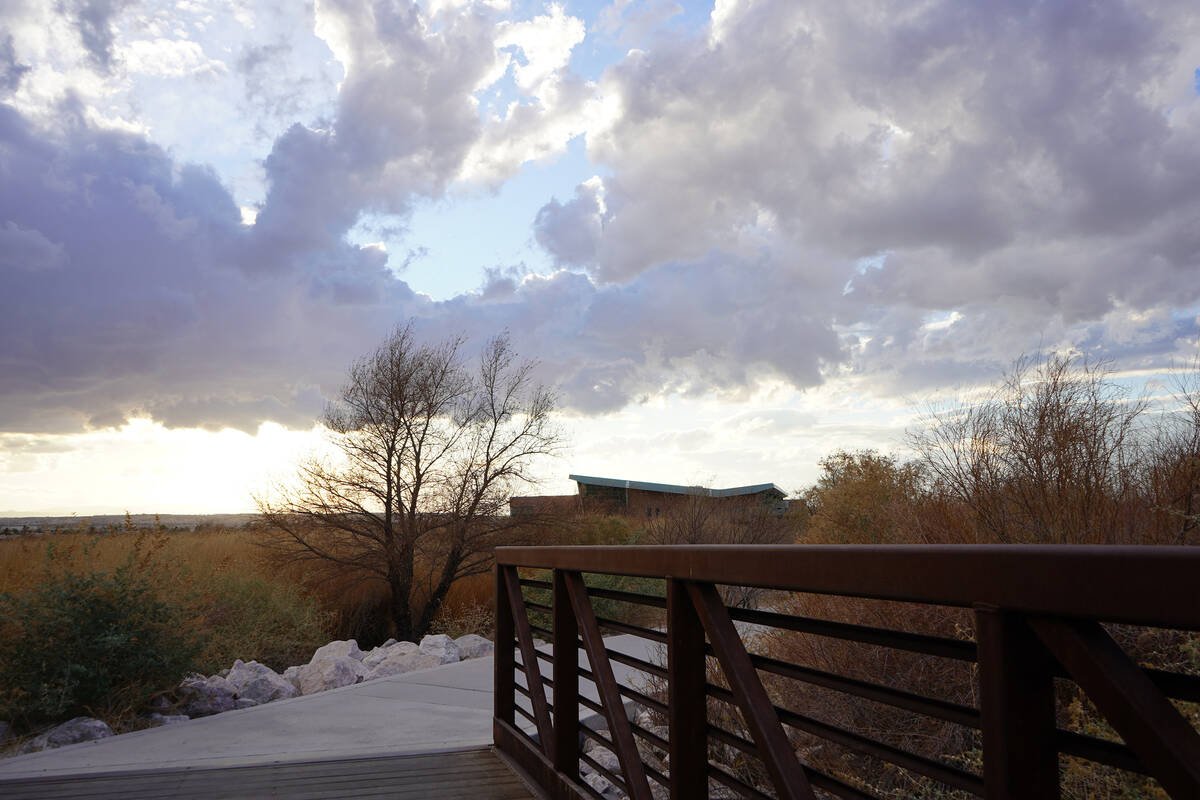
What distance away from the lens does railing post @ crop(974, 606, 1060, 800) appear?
1.19 m

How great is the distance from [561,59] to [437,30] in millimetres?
1766

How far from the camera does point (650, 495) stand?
81.5 feet

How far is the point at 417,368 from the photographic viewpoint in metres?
16.3

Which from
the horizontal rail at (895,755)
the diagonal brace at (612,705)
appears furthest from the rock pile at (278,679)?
the horizontal rail at (895,755)

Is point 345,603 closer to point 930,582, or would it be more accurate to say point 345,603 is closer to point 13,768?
point 13,768

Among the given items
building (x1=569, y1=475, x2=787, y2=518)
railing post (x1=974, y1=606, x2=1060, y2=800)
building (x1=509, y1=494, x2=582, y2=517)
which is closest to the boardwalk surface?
railing post (x1=974, y1=606, x2=1060, y2=800)

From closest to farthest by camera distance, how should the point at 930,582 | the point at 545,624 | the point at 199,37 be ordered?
the point at 930,582 < the point at 199,37 < the point at 545,624

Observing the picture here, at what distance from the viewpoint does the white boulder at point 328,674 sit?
7410 millimetres

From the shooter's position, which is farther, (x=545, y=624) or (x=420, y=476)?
(x=420, y=476)

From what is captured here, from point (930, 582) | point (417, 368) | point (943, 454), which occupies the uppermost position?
point (417, 368)

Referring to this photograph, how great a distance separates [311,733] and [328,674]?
2.63m

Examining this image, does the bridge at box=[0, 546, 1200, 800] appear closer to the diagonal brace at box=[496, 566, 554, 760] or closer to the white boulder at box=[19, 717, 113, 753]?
the diagonal brace at box=[496, 566, 554, 760]

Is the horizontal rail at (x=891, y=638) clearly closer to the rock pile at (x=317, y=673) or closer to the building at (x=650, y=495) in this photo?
the rock pile at (x=317, y=673)

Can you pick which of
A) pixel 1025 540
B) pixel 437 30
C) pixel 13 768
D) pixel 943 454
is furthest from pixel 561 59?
pixel 13 768
